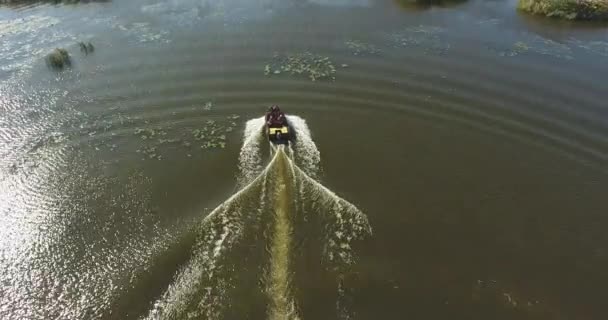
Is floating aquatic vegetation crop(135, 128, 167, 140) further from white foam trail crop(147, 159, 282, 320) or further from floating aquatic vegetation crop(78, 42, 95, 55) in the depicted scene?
floating aquatic vegetation crop(78, 42, 95, 55)

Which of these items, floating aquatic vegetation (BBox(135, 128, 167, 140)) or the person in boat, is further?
floating aquatic vegetation (BBox(135, 128, 167, 140))

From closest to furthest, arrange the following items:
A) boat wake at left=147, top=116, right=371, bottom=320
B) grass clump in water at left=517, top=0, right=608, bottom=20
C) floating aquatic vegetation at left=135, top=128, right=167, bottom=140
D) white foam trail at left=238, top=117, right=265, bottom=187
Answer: boat wake at left=147, top=116, right=371, bottom=320 < white foam trail at left=238, top=117, right=265, bottom=187 < floating aquatic vegetation at left=135, top=128, right=167, bottom=140 < grass clump in water at left=517, top=0, right=608, bottom=20

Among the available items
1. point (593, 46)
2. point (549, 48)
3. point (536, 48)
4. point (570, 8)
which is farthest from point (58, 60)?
point (570, 8)

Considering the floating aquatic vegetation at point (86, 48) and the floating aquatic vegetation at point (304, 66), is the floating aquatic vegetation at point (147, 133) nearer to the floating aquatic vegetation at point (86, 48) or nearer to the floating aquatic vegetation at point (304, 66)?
the floating aquatic vegetation at point (304, 66)

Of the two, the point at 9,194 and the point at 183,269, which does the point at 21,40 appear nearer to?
the point at 9,194

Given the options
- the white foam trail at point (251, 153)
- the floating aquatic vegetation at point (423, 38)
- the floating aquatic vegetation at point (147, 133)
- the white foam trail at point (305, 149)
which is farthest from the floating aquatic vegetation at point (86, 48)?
the floating aquatic vegetation at point (423, 38)

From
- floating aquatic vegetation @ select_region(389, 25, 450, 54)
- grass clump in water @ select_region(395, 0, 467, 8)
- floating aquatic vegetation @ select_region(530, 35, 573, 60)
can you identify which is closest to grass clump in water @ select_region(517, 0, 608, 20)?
floating aquatic vegetation @ select_region(530, 35, 573, 60)

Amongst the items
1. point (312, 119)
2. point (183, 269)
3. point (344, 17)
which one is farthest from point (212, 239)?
point (344, 17)
